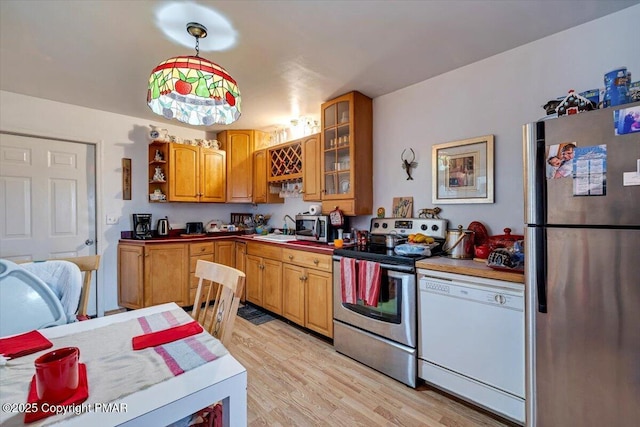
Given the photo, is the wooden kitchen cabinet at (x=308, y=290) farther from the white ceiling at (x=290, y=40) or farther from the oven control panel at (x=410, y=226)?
the white ceiling at (x=290, y=40)

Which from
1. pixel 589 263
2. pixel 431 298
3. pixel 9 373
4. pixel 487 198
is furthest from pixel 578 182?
pixel 9 373

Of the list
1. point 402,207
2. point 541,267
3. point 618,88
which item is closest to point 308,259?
point 402,207

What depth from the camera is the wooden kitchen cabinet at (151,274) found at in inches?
124

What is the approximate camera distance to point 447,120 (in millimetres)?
2447

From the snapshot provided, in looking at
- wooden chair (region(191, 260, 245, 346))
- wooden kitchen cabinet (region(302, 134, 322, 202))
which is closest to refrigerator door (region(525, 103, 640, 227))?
wooden chair (region(191, 260, 245, 346))

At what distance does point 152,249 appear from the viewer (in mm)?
3174

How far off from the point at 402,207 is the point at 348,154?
77 cm

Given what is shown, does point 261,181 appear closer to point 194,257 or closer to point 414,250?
point 194,257

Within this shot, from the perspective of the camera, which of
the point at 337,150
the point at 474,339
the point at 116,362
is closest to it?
the point at 116,362

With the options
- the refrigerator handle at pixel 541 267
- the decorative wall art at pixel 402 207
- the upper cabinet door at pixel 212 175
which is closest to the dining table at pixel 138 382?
the refrigerator handle at pixel 541 267

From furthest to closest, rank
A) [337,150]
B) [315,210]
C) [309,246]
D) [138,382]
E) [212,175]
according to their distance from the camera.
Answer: [212,175], [315,210], [337,150], [309,246], [138,382]

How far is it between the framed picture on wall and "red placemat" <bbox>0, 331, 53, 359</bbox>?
2590mm

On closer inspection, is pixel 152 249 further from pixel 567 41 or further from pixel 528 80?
pixel 567 41

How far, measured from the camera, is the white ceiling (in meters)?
1.63
